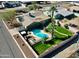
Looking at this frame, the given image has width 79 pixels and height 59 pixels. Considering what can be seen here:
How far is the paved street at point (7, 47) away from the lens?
3100cm

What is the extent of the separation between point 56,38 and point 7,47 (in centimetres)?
1028

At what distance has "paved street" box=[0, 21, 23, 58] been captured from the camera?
30998 millimetres

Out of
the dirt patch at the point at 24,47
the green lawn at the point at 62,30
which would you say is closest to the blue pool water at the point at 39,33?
the green lawn at the point at 62,30

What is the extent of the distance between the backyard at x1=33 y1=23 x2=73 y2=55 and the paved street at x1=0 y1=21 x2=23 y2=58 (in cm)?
368

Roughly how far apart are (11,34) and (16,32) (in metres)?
1.28

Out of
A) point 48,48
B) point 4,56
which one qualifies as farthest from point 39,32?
point 4,56

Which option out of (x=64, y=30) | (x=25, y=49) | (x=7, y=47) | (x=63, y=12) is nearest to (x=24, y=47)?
(x=25, y=49)

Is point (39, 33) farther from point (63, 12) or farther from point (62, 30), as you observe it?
point (63, 12)

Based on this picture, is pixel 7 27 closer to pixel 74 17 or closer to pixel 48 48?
pixel 48 48

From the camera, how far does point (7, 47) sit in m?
33.1

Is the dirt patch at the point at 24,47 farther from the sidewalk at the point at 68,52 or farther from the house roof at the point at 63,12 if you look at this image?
the house roof at the point at 63,12

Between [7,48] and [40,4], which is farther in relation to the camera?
[40,4]

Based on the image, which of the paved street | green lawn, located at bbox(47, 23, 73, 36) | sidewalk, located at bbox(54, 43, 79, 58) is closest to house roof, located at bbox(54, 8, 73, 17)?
green lawn, located at bbox(47, 23, 73, 36)

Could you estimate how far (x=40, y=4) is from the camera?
192 ft
